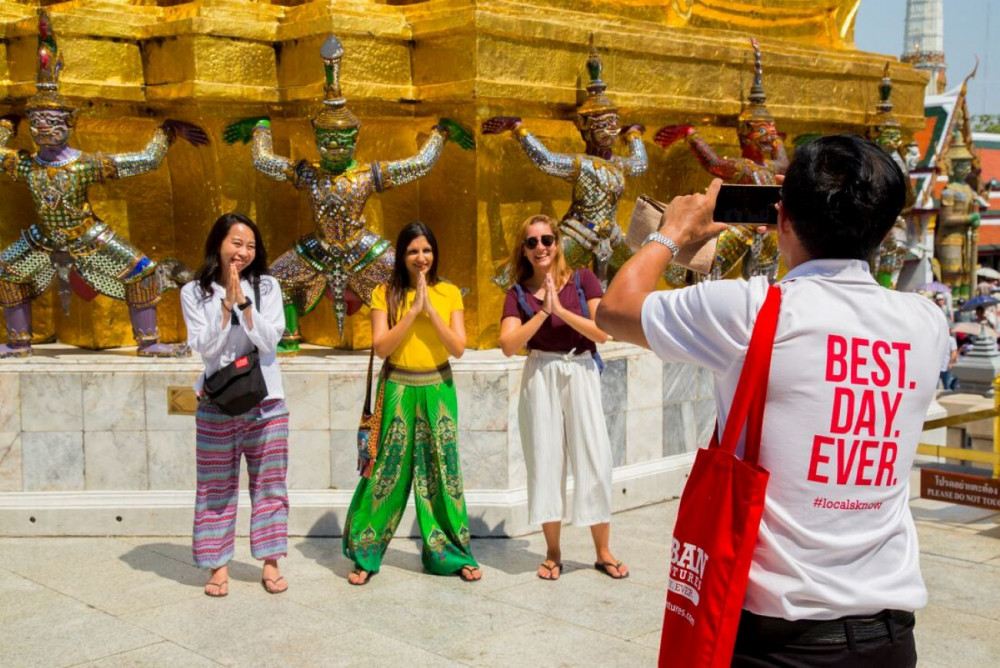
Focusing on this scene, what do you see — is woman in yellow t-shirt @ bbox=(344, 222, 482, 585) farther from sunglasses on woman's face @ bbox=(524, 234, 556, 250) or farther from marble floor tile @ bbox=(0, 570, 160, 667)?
marble floor tile @ bbox=(0, 570, 160, 667)

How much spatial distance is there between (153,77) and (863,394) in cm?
595

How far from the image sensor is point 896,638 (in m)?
2.30

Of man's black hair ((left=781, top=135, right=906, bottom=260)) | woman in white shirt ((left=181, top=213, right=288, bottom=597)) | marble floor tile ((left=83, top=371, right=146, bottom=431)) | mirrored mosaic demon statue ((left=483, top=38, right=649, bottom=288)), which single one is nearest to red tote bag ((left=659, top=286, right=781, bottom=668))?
man's black hair ((left=781, top=135, right=906, bottom=260))

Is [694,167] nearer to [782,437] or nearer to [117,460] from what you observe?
[117,460]

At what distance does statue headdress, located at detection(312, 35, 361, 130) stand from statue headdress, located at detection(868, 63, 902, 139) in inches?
183

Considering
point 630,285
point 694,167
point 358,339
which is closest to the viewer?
point 630,285

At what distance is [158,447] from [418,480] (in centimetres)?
160

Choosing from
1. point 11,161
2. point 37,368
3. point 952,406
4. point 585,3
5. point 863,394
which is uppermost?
point 585,3

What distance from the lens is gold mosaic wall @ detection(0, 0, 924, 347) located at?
22.7 ft

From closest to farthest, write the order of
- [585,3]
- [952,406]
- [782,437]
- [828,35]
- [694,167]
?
[782,437] < [585,3] < [694,167] < [952,406] < [828,35]

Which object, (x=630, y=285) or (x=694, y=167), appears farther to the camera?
(x=694, y=167)

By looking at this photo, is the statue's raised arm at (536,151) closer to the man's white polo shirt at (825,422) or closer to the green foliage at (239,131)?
the green foliage at (239,131)

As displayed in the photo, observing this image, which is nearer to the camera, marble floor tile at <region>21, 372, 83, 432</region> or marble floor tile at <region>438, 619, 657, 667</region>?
marble floor tile at <region>438, 619, 657, 667</region>

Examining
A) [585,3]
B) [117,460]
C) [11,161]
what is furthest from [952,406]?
[11,161]
